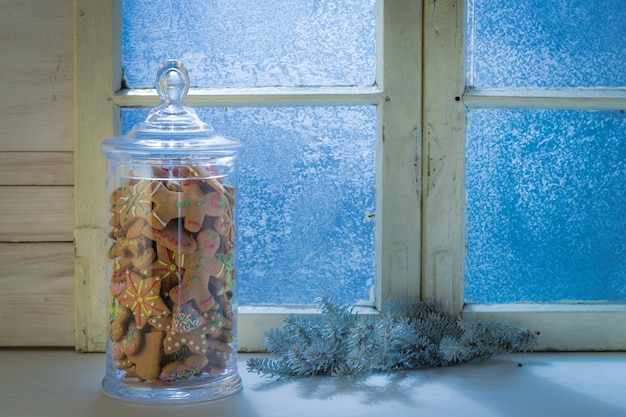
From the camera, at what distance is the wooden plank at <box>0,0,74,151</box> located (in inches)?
54.4

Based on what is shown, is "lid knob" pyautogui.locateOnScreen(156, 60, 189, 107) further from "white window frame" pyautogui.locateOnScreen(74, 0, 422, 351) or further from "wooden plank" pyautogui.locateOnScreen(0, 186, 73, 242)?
"wooden plank" pyautogui.locateOnScreen(0, 186, 73, 242)

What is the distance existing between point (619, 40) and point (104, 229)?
921 millimetres

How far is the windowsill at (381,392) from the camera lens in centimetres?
110

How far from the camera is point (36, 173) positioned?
1.39 metres

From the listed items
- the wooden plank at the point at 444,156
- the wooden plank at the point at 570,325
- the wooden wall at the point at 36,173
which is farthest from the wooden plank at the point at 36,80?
the wooden plank at the point at 570,325

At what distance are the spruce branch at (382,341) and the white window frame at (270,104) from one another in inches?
2.7

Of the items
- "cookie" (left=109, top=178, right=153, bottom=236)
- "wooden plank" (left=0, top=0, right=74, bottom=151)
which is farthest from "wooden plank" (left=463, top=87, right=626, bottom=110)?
"wooden plank" (left=0, top=0, right=74, bottom=151)

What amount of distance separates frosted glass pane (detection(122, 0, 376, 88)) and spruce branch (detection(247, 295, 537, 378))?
390 millimetres

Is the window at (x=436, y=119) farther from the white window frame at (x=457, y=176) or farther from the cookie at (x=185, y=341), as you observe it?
the cookie at (x=185, y=341)

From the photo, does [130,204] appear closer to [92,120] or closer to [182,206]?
[182,206]

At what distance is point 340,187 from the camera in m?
1.42

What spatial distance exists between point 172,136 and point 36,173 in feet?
1.14

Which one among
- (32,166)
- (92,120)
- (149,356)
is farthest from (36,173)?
(149,356)

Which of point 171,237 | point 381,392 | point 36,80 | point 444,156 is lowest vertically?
point 381,392
